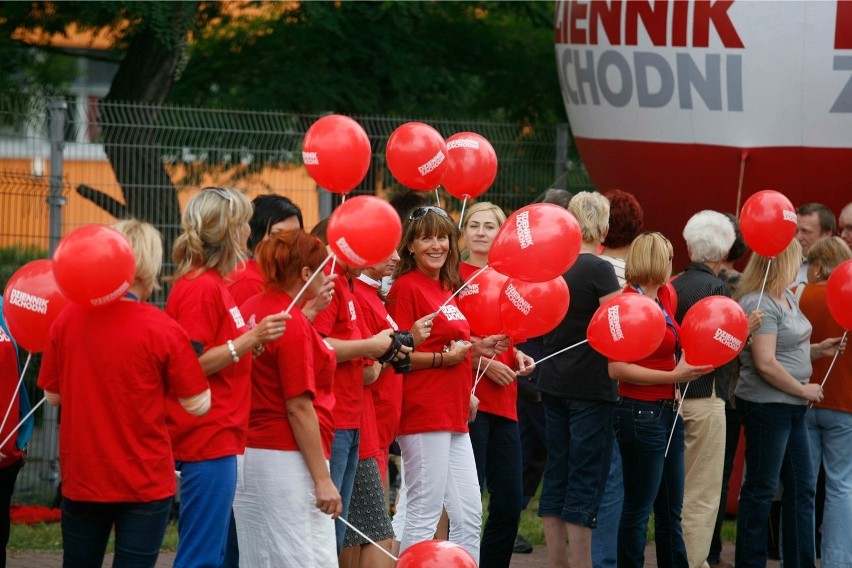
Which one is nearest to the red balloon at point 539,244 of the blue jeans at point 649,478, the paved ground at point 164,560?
the blue jeans at point 649,478

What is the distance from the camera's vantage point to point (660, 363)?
632cm

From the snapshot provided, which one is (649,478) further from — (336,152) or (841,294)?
(336,152)

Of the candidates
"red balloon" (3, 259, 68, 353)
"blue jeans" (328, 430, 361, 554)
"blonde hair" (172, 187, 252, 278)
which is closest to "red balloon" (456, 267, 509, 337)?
"blue jeans" (328, 430, 361, 554)

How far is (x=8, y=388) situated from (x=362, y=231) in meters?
1.72

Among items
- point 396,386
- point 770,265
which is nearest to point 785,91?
point 770,265

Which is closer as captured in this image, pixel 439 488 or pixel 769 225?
pixel 439 488

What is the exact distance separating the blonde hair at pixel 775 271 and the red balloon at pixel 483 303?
1.43 meters

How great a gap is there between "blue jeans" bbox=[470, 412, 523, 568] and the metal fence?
3.54 m

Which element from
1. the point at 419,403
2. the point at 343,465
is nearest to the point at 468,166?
the point at 419,403

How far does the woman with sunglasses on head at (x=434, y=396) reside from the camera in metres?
5.80

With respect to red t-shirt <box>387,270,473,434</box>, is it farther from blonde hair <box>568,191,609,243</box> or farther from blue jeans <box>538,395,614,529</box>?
blonde hair <box>568,191,609,243</box>

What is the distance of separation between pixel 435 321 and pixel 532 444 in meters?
2.37

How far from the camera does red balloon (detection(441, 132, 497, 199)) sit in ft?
21.8

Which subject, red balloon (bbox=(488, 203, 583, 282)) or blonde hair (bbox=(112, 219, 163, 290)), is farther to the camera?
red balloon (bbox=(488, 203, 583, 282))
